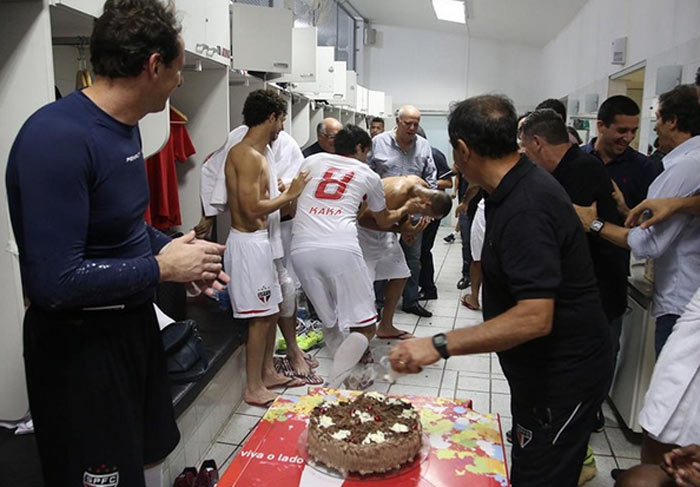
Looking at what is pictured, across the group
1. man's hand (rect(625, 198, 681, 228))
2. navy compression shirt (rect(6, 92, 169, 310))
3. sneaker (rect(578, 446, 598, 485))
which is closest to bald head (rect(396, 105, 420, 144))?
man's hand (rect(625, 198, 681, 228))

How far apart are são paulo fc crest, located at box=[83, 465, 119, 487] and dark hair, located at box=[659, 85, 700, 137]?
2.46m

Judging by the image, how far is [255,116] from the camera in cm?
303

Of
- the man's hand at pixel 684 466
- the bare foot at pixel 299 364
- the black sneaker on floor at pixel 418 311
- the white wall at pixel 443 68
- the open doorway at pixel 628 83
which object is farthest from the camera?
the white wall at pixel 443 68

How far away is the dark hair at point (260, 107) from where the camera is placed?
9.92 ft

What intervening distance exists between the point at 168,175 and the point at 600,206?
2.17 m

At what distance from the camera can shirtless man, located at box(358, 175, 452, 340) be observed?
3.91 m

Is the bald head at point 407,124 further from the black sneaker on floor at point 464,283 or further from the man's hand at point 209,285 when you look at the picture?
the man's hand at point 209,285

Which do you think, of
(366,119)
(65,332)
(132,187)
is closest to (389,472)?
(65,332)

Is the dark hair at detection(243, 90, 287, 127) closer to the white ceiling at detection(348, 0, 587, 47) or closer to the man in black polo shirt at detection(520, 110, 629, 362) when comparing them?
the man in black polo shirt at detection(520, 110, 629, 362)

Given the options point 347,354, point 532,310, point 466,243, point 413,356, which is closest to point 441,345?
point 413,356

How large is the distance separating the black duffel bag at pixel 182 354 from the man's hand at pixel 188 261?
1.18 meters

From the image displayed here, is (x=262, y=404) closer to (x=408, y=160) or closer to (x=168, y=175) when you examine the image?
(x=168, y=175)

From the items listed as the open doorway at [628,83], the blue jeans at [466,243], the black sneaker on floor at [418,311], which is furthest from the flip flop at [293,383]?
the open doorway at [628,83]

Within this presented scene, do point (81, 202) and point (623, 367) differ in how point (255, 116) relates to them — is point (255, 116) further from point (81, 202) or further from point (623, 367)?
point (623, 367)
